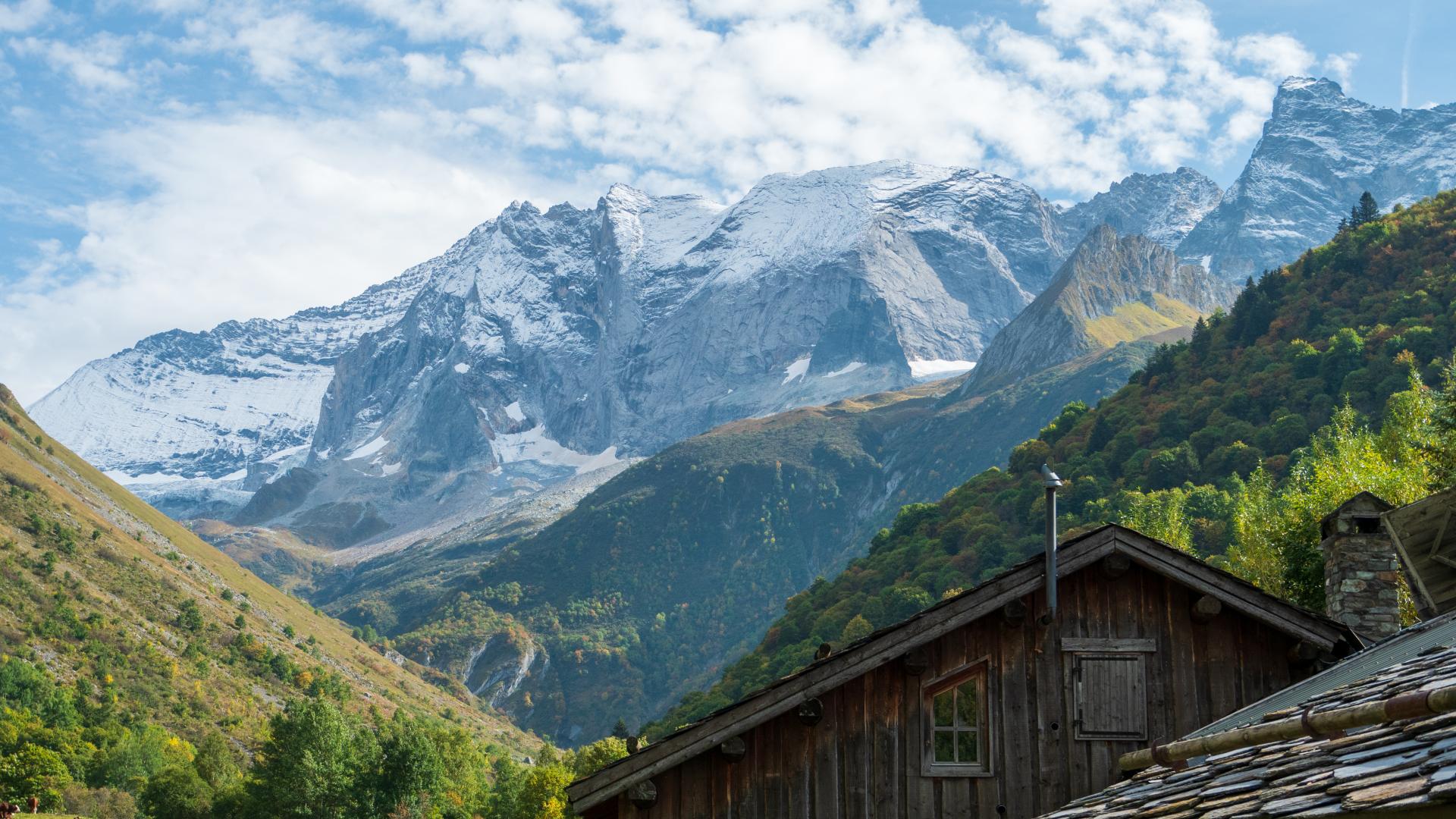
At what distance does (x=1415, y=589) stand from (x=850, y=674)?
8015 millimetres

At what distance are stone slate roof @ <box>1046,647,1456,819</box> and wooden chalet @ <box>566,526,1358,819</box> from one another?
460cm

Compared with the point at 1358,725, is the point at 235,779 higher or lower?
lower

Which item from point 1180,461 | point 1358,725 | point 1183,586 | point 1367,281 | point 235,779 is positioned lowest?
point 235,779

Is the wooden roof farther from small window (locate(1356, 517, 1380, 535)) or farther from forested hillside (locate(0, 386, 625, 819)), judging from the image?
forested hillside (locate(0, 386, 625, 819))

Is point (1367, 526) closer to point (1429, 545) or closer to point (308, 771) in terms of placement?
point (1429, 545)

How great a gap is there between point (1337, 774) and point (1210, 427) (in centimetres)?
11668

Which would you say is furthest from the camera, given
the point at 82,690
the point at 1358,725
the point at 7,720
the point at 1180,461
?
the point at 82,690

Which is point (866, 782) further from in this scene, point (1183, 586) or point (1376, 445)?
point (1376, 445)

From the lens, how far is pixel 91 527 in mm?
178125

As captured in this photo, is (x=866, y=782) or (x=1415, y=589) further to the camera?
(x=1415, y=589)

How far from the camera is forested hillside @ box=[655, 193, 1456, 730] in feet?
338

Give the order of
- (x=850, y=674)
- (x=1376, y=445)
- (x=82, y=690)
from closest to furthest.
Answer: (x=850, y=674) < (x=1376, y=445) < (x=82, y=690)

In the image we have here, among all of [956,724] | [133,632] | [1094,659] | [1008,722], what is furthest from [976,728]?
[133,632]

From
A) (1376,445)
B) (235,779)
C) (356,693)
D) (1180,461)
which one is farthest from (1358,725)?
(356,693)
